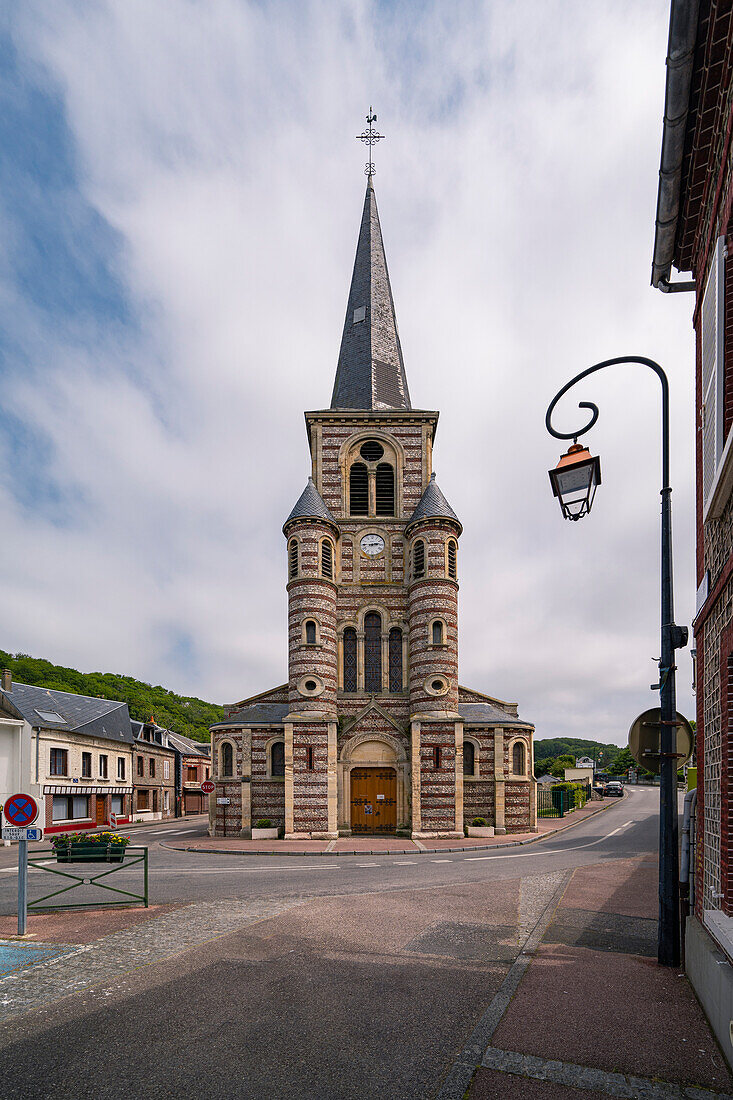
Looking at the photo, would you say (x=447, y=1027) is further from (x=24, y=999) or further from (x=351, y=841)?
(x=351, y=841)

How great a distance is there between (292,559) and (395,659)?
5865mm

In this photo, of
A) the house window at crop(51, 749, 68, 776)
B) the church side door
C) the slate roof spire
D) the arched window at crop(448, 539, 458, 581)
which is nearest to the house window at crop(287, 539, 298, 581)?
the arched window at crop(448, 539, 458, 581)

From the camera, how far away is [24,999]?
7.04 metres

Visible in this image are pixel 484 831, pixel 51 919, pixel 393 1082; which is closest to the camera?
pixel 393 1082

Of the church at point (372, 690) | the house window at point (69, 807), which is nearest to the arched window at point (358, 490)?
the church at point (372, 690)

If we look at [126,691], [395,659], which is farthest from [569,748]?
[395,659]

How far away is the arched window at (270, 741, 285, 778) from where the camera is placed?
27.8 m

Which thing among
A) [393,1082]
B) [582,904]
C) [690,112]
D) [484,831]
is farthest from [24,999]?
[484,831]

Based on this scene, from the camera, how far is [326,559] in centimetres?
2853

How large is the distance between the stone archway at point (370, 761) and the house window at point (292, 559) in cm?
683

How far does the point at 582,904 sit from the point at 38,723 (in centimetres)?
2483

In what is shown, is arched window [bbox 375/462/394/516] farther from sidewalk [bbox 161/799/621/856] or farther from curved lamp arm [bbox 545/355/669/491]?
curved lamp arm [bbox 545/355/669/491]

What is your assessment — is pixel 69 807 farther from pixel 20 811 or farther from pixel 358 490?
pixel 20 811

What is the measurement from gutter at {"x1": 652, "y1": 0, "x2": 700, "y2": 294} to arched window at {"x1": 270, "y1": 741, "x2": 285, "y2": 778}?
23.2 m
